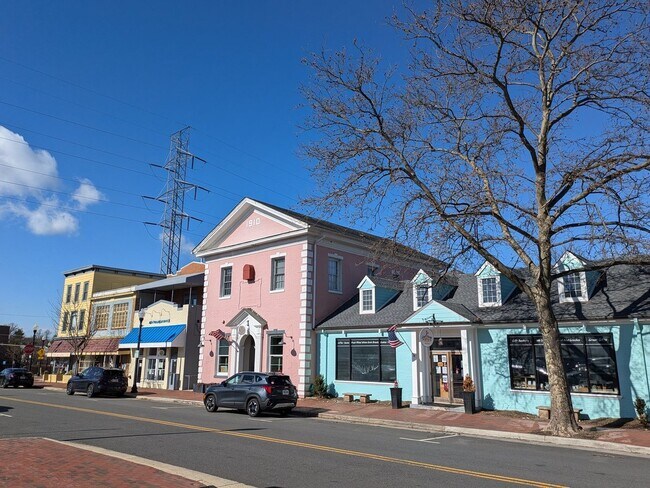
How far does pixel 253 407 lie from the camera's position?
1959cm

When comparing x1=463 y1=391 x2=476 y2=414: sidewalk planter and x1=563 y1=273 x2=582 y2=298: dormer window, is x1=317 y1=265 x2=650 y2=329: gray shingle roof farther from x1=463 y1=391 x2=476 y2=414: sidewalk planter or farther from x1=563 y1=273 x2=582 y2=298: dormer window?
x1=463 y1=391 x2=476 y2=414: sidewalk planter

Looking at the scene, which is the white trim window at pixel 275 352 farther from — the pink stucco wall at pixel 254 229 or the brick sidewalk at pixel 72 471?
the brick sidewalk at pixel 72 471

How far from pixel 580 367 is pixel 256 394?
12.2 m

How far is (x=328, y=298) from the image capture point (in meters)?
28.8

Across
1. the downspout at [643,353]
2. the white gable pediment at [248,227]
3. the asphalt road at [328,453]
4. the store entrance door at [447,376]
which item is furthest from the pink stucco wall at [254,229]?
the downspout at [643,353]

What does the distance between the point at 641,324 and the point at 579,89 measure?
8.37 metres

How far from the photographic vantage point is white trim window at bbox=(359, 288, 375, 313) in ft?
89.2

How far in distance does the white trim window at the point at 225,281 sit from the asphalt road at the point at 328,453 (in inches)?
607

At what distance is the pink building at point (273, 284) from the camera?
90.6 feet

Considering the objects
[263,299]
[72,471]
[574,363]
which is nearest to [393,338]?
[574,363]

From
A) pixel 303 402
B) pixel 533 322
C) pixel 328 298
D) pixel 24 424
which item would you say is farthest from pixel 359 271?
pixel 24 424

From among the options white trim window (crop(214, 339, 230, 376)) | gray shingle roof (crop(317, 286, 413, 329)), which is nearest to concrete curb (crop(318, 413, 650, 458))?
gray shingle roof (crop(317, 286, 413, 329))

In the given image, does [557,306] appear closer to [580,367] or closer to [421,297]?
[580,367]

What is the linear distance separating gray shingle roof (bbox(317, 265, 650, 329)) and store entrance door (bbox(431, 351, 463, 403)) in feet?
7.43
